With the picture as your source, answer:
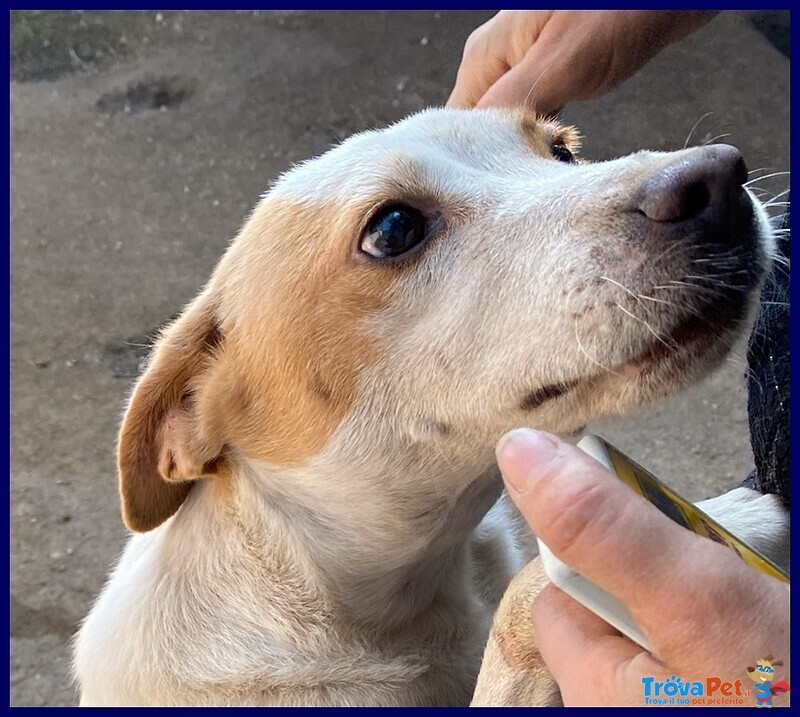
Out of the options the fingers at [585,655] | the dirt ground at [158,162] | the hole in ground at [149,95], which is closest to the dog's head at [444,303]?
the fingers at [585,655]

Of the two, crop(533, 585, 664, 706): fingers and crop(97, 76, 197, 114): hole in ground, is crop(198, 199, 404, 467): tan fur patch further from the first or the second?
crop(97, 76, 197, 114): hole in ground

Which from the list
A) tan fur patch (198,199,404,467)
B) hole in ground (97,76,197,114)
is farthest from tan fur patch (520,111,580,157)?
hole in ground (97,76,197,114)

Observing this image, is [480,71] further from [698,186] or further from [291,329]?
[698,186]

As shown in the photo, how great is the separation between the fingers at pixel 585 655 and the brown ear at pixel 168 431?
0.90 meters

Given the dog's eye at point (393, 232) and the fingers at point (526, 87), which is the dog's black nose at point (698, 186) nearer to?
the dog's eye at point (393, 232)

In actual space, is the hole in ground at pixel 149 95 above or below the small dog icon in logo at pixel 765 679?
below

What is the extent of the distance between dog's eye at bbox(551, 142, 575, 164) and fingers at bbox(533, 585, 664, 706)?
1181mm

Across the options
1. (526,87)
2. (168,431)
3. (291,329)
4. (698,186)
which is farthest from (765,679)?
(526,87)

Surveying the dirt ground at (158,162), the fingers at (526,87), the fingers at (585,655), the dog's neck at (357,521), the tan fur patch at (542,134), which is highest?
the tan fur patch at (542,134)

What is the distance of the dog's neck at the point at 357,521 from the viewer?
6.40 feet

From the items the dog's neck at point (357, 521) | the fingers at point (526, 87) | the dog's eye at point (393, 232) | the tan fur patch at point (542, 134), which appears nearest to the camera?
the dog's eye at point (393, 232)

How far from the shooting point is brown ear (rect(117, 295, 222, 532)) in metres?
2.02

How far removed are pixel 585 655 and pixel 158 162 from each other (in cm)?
546

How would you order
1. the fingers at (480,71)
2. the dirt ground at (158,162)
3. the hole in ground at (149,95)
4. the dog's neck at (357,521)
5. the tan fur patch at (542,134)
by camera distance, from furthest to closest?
1. the hole in ground at (149,95)
2. the dirt ground at (158,162)
3. the fingers at (480,71)
4. the tan fur patch at (542,134)
5. the dog's neck at (357,521)
